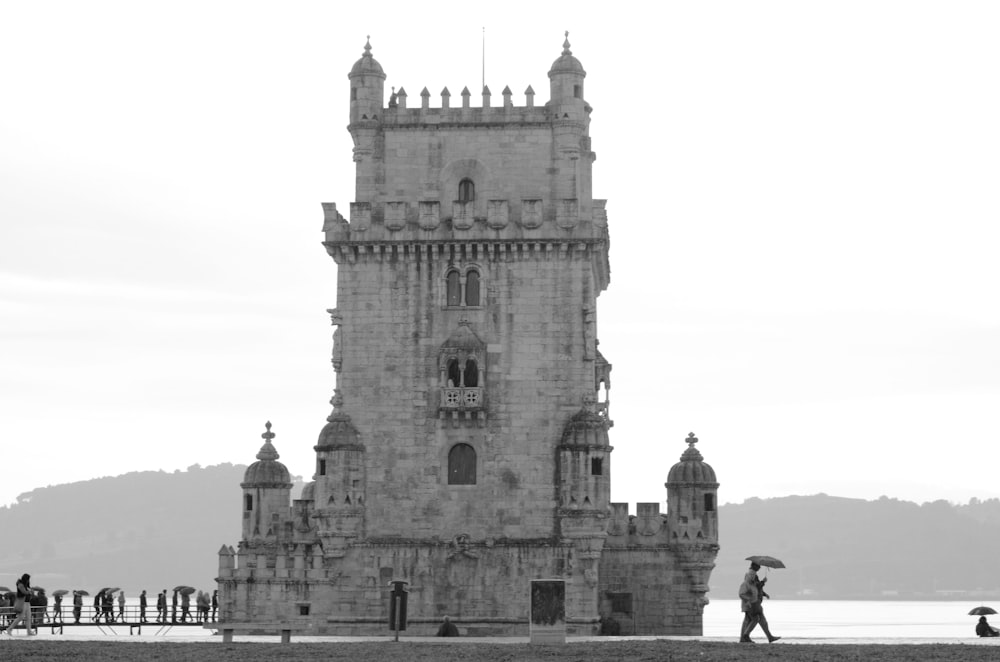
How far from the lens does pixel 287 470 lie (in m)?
83.9

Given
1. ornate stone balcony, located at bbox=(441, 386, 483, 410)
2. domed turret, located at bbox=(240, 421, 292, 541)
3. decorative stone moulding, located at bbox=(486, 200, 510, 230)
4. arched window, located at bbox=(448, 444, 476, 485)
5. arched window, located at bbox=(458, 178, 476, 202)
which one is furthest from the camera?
domed turret, located at bbox=(240, 421, 292, 541)

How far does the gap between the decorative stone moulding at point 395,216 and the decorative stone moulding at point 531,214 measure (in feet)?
15.7

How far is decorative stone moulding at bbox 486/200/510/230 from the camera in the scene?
242ft

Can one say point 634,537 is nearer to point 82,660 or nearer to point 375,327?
point 375,327

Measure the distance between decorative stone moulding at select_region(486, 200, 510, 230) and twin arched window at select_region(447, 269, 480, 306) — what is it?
203 centimetres

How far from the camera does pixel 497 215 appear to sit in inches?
2906

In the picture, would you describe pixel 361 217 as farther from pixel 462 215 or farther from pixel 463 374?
pixel 463 374

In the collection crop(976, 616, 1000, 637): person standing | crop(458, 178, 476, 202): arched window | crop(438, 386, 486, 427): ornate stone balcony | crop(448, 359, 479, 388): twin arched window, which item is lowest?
crop(976, 616, 1000, 637): person standing

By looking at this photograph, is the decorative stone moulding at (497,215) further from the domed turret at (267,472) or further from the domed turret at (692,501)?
the domed turret at (267,472)

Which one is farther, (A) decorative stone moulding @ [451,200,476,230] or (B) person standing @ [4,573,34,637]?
(A) decorative stone moulding @ [451,200,476,230]

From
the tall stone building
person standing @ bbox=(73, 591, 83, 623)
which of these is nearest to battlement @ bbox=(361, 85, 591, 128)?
the tall stone building

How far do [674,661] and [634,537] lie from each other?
1243 inches

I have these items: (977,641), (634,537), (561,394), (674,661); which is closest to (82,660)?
(674,661)

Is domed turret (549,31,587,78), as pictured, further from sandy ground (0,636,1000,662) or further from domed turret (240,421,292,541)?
sandy ground (0,636,1000,662)
